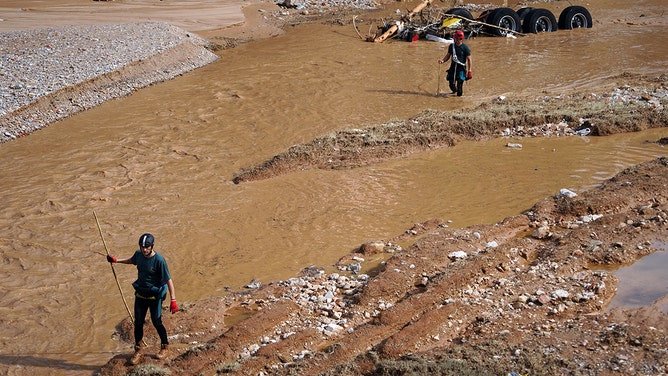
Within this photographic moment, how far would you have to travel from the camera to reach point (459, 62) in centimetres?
1523

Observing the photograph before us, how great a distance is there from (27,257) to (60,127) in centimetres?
629

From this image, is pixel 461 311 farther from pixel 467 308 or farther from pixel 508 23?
pixel 508 23

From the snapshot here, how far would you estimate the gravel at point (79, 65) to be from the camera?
15.6 m

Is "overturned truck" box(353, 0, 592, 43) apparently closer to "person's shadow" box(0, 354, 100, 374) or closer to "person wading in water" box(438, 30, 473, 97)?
"person wading in water" box(438, 30, 473, 97)

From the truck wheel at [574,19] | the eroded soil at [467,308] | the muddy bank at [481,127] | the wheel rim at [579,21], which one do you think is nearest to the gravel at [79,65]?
the muddy bank at [481,127]

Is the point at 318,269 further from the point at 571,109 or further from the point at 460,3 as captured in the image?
the point at 460,3

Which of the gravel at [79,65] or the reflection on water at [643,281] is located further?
the gravel at [79,65]

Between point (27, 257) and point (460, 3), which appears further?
point (460, 3)

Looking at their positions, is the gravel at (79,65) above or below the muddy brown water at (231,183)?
above

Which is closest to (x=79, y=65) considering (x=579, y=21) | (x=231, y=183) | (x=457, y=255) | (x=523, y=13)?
(x=231, y=183)

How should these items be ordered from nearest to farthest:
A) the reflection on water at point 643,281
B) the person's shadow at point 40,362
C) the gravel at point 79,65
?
the person's shadow at point 40,362 < the reflection on water at point 643,281 < the gravel at point 79,65

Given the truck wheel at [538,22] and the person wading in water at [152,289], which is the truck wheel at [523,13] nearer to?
the truck wheel at [538,22]

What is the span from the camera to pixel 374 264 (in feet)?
29.0

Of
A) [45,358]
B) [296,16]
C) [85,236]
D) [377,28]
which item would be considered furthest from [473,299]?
[296,16]
